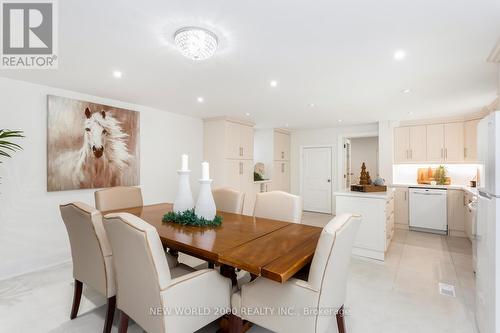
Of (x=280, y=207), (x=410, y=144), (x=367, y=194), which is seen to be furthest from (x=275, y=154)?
(x=280, y=207)

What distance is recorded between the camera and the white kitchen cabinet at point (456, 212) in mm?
4445

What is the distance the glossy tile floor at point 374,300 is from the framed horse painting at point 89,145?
3.83 ft

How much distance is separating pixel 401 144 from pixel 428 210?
54.5 inches

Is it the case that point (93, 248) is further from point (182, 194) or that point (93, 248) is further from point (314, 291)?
point (314, 291)

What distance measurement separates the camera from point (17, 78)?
2.81 m

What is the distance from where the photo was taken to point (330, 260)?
1.33 metres

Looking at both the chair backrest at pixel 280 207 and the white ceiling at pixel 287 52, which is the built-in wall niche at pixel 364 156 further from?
the chair backrest at pixel 280 207

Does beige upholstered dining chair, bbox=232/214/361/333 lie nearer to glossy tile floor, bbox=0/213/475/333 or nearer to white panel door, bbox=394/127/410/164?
glossy tile floor, bbox=0/213/475/333

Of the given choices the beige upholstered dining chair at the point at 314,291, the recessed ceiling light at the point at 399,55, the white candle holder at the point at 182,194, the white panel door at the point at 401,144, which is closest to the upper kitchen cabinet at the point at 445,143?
the white panel door at the point at 401,144

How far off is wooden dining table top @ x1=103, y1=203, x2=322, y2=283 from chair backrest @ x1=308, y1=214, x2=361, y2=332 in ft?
0.35

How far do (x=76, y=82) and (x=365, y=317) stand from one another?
384cm

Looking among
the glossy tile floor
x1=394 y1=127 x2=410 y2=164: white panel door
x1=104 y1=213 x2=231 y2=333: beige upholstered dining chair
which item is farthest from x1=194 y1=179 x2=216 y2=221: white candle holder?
x1=394 y1=127 x2=410 y2=164: white panel door

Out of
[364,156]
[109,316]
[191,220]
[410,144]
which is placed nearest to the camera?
[109,316]

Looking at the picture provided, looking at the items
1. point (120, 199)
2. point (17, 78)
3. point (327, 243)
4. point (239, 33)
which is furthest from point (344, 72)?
point (17, 78)
